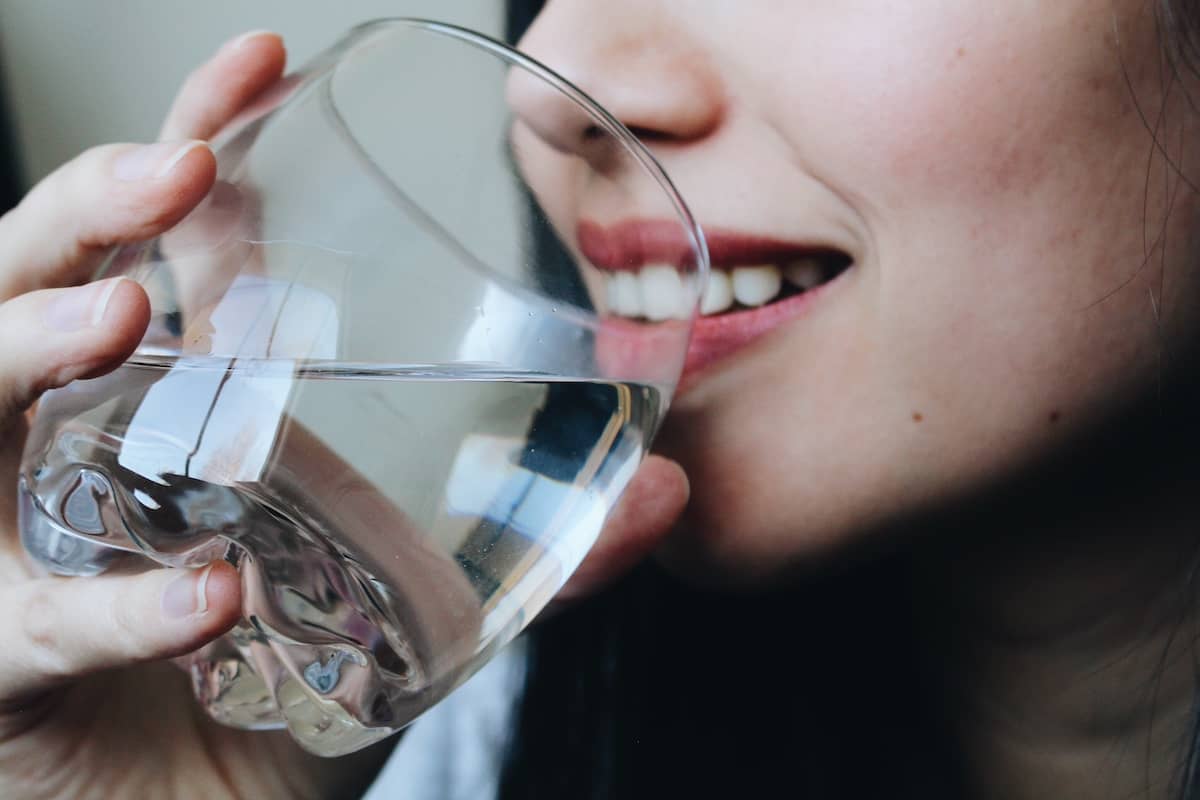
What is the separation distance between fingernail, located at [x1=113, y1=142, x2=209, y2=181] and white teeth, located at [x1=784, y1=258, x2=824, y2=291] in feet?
1.05

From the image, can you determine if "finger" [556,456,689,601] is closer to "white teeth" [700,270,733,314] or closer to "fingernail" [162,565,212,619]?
"white teeth" [700,270,733,314]

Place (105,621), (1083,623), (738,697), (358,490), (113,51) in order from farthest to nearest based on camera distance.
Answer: (113,51)
(738,697)
(1083,623)
(105,621)
(358,490)

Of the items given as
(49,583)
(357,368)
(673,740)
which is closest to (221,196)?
(357,368)

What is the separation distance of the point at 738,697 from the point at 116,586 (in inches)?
25.6

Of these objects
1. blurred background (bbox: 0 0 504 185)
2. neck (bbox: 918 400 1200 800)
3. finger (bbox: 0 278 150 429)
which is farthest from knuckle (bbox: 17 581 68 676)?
blurred background (bbox: 0 0 504 185)

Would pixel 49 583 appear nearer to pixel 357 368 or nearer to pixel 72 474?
pixel 72 474

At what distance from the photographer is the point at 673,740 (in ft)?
3.31

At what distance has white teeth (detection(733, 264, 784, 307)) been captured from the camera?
2.02 feet

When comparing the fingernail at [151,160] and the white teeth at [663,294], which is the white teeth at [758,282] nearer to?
the white teeth at [663,294]

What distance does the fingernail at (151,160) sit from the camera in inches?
17.8

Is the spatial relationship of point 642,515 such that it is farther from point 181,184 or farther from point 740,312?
point 181,184

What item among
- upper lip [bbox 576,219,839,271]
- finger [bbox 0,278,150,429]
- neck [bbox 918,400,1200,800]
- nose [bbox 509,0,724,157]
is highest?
nose [bbox 509,0,724,157]

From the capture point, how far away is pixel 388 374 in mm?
376

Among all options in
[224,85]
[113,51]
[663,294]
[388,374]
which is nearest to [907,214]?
[663,294]
